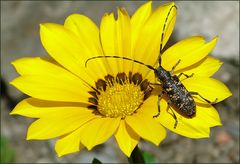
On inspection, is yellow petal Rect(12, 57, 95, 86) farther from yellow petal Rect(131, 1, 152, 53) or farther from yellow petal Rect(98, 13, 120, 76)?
yellow petal Rect(131, 1, 152, 53)

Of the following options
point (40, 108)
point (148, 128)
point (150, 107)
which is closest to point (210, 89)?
point (150, 107)

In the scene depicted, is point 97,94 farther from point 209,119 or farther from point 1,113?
point 1,113

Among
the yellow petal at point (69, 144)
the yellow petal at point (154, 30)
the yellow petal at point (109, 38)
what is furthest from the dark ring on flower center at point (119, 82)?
the yellow petal at point (69, 144)

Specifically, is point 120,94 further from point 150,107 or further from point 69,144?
point 69,144

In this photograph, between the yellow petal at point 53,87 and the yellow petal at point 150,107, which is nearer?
the yellow petal at point 150,107

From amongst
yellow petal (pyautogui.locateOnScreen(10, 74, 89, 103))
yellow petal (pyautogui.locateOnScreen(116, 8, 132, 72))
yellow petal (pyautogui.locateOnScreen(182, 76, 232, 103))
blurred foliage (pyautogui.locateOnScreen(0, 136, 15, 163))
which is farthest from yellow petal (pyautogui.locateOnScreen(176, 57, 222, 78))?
blurred foliage (pyautogui.locateOnScreen(0, 136, 15, 163))

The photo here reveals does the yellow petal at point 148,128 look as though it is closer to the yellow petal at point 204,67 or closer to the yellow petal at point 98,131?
the yellow petal at point 98,131

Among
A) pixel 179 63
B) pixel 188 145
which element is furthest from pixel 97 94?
pixel 188 145
